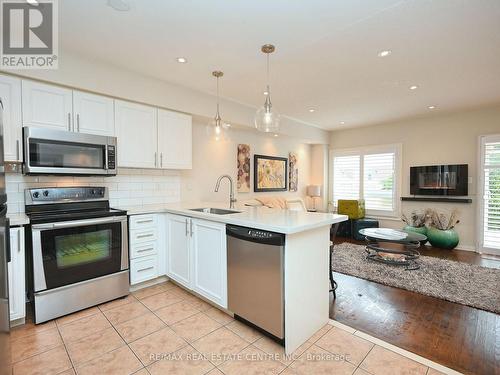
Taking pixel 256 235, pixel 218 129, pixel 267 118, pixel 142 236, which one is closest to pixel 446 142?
pixel 267 118

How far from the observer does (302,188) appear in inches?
259

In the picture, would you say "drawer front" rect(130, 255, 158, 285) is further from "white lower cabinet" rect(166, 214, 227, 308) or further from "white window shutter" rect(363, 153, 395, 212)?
"white window shutter" rect(363, 153, 395, 212)

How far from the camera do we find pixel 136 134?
3102 mm

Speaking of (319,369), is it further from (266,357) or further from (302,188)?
(302,188)

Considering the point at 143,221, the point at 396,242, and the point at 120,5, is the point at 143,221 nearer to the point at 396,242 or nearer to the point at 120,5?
the point at 120,5

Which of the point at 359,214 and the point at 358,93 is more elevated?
the point at 358,93

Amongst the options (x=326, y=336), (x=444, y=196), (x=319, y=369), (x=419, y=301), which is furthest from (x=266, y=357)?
(x=444, y=196)

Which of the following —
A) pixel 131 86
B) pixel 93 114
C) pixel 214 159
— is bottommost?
pixel 214 159

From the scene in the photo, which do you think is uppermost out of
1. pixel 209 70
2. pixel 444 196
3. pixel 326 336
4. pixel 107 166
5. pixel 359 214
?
pixel 209 70

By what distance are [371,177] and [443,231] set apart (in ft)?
5.93

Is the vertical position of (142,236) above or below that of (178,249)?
above

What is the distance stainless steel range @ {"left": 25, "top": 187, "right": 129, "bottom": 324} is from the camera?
87.8 inches

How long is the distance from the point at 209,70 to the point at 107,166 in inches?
63.1

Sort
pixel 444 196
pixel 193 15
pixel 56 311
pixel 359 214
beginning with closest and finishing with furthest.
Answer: pixel 193 15
pixel 56 311
pixel 444 196
pixel 359 214
